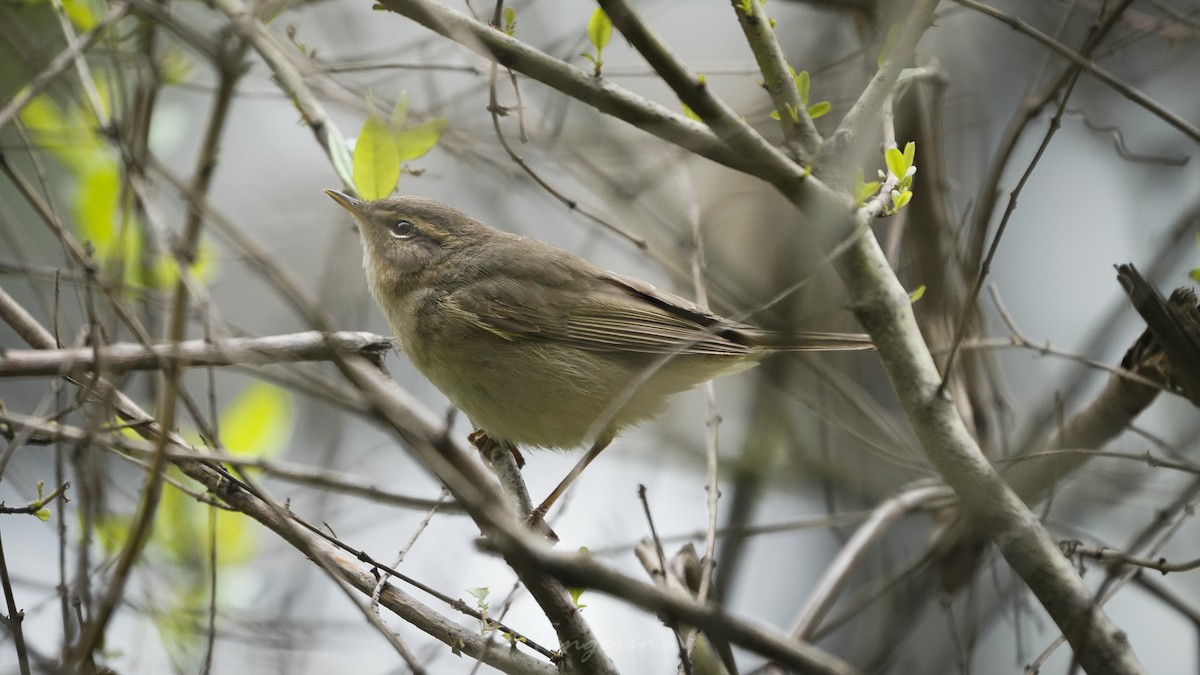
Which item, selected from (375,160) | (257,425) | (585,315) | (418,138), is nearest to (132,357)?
(375,160)

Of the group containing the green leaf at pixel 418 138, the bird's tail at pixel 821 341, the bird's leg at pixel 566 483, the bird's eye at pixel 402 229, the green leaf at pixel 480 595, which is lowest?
the green leaf at pixel 480 595

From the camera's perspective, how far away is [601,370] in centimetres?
460

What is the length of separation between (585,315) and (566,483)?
899 mm

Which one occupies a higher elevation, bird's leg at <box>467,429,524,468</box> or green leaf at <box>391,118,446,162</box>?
green leaf at <box>391,118,446,162</box>

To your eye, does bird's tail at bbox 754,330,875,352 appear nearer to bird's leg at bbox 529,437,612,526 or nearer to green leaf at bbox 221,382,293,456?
bird's leg at bbox 529,437,612,526

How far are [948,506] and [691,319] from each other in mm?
1624

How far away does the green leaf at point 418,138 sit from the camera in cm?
354

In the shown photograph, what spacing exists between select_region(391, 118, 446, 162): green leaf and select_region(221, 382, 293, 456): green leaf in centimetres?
147

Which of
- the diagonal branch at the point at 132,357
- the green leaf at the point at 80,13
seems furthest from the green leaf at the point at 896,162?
the green leaf at the point at 80,13

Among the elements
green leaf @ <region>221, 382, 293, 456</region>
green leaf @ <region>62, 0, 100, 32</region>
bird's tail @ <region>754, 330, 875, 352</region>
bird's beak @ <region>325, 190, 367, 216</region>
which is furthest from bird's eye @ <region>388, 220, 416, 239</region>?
bird's tail @ <region>754, 330, 875, 352</region>

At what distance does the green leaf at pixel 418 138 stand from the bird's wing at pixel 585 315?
3.52 ft

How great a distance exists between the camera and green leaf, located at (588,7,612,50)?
129 inches

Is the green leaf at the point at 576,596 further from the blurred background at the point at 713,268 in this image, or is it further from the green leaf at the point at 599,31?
the green leaf at the point at 599,31

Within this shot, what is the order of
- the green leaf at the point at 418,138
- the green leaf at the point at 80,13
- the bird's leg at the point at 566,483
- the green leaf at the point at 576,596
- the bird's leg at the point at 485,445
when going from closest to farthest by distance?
the green leaf at the point at 576,596, the green leaf at the point at 418,138, the green leaf at the point at 80,13, the bird's leg at the point at 566,483, the bird's leg at the point at 485,445
